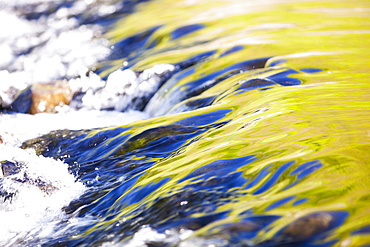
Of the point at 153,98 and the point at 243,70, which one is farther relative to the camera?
the point at 153,98

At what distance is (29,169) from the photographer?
4211mm

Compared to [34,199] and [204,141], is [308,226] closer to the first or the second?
[204,141]

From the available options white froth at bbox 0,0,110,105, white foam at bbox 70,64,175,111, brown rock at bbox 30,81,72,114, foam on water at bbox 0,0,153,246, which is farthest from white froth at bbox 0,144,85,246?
white froth at bbox 0,0,110,105

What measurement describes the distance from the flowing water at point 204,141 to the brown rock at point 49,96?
0.25ft

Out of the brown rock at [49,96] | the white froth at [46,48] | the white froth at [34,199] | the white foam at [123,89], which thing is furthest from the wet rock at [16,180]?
A: the white froth at [46,48]

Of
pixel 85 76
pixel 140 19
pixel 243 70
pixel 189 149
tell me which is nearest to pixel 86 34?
pixel 140 19

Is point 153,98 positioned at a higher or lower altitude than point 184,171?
lower

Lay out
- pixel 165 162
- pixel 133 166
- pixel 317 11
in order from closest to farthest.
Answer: pixel 165 162 < pixel 133 166 < pixel 317 11

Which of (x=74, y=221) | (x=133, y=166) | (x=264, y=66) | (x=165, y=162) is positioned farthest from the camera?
(x=264, y=66)

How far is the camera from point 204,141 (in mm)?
3969

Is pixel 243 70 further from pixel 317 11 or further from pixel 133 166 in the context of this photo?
pixel 317 11

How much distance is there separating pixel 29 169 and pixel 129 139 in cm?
99

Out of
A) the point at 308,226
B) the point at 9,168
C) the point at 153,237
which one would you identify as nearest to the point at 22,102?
the point at 9,168

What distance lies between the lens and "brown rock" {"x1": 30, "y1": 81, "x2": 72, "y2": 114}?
23.6ft
